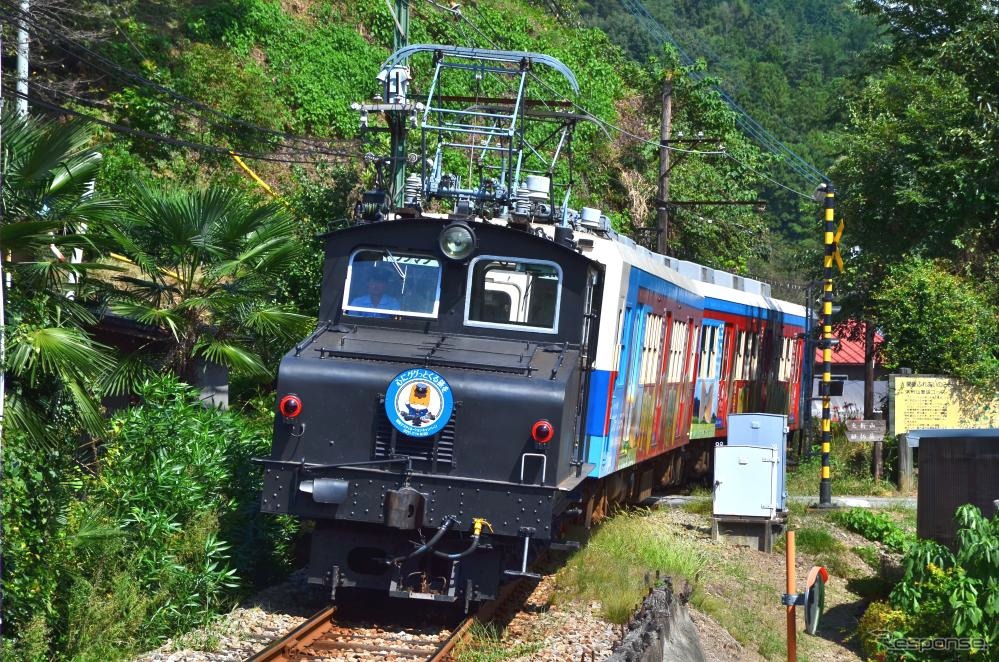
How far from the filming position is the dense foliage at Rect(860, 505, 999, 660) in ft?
27.9

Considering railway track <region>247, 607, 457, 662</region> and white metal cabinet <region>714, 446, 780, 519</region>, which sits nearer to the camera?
railway track <region>247, 607, 457, 662</region>

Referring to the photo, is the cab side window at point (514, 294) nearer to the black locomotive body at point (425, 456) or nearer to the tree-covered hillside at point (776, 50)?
the black locomotive body at point (425, 456)

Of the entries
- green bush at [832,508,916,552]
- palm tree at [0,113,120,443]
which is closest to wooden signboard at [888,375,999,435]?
green bush at [832,508,916,552]

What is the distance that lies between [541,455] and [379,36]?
2770 centimetres

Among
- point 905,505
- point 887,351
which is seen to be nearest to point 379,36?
point 887,351

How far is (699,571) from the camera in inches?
488

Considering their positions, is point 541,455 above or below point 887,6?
below

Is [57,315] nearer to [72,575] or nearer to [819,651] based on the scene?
[72,575]

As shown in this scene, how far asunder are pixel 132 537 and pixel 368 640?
238 centimetres

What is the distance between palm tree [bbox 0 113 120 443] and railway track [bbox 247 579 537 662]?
104 inches

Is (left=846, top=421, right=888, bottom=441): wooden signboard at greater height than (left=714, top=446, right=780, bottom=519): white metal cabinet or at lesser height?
greater

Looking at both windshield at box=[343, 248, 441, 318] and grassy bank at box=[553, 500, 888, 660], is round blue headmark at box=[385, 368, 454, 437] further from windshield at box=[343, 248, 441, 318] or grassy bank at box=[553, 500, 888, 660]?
grassy bank at box=[553, 500, 888, 660]

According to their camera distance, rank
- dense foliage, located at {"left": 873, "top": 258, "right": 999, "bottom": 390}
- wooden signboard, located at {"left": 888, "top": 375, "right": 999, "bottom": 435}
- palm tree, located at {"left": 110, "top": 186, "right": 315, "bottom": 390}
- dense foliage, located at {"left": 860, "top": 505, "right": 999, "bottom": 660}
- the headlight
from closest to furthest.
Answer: dense foliage, located at {"left": 860, "top": 505, "right": 999, "bottom": 660}, the headlight, palm tree, located at {"left": 110, "top": 186, "right": 315, "bottom": 390}, wooden signboard, located at {"left": 888, "top": 375, "right": 999, "bottom": 435}, dense foliage, located at {"left": 873, "top": 258, "right": 999, "bottom": 390}

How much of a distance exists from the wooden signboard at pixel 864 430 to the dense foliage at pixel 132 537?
9.84 meters
